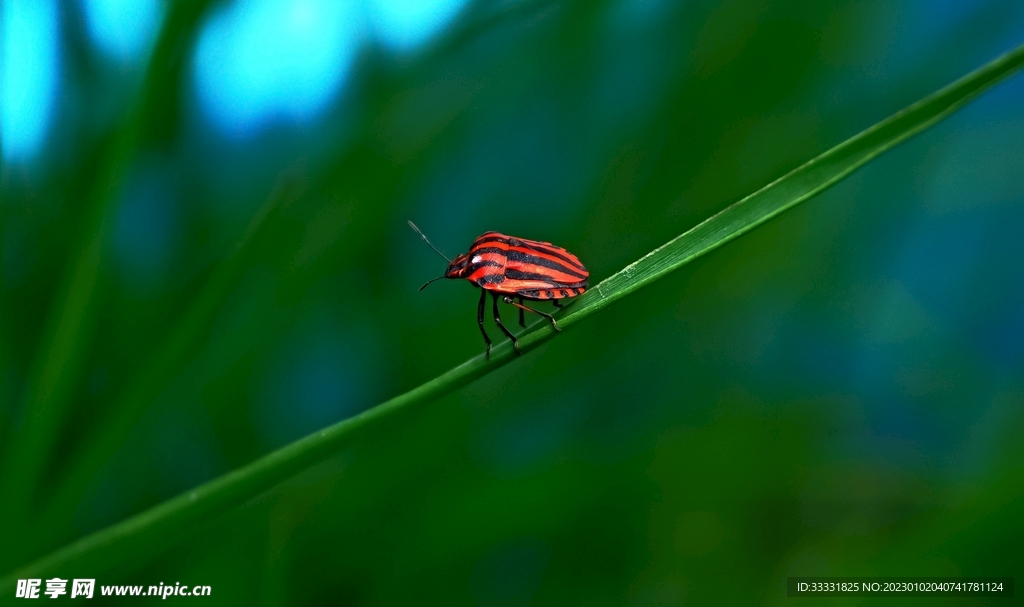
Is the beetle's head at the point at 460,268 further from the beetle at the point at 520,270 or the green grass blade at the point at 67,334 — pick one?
the green grass blade at the point at 67,334

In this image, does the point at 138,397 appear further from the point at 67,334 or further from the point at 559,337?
the point at 559,337

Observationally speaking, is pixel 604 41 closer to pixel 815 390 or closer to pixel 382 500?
pixel 815 390

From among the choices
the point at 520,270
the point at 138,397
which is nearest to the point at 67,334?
the point at 138,397

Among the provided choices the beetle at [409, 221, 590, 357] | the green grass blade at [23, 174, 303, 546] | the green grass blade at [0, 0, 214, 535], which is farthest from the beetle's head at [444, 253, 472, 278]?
the green grass blade at [0, 0, 214, 535]

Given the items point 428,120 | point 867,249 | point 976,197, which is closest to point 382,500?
point 428,120

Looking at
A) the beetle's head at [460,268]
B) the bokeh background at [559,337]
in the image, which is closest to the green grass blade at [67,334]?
the bokeh background at [559,337]

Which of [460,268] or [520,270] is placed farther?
[460,268]
